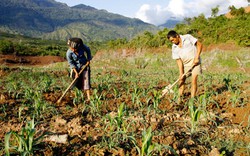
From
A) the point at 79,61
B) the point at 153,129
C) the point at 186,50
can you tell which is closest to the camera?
the point at 153,129

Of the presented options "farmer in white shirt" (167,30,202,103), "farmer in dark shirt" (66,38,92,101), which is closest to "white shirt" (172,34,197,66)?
"farmer in white shirt" (167,30,202,103)

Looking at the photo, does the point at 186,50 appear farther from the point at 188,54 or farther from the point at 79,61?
the point at 79,61

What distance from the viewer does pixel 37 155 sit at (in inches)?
114

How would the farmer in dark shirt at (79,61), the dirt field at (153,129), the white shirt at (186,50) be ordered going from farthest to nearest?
1. the farmer in dark shirt at (79,61)
2. the white shirt at (186,50)
3. the dirt field at (153,129)

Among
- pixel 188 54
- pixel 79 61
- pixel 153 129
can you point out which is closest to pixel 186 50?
pixel 188 54

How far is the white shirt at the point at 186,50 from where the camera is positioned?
5.36 m

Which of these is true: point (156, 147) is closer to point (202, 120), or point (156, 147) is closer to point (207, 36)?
point (202, 120)

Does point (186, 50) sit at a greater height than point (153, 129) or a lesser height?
greater

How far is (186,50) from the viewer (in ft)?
17.8

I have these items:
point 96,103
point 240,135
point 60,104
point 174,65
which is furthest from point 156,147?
point 174,65

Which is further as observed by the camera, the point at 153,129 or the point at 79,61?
the point at 79,61

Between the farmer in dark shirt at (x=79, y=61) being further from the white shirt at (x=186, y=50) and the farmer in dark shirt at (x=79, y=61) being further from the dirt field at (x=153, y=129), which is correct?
the white shirt at (x=186, y=50)

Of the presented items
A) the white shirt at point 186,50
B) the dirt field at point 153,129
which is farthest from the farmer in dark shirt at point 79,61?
the white shirt at point 186,50

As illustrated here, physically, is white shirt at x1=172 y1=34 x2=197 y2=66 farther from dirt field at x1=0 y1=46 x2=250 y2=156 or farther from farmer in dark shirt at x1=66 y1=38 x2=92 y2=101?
farmer in dark shirt at x1=66 y1=38 x2=92 y2=101
